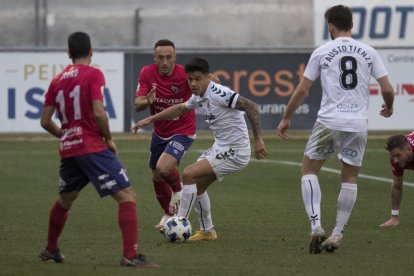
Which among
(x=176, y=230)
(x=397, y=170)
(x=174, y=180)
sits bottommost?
(x=176, y=230)

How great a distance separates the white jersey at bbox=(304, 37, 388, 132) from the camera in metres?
10.7

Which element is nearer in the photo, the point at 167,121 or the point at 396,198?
the point at 396,198

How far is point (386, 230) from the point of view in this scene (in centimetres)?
1251

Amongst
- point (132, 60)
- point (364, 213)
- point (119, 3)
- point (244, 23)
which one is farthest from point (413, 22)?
point (364, 213)

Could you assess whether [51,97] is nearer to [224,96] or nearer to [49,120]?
[49,120]

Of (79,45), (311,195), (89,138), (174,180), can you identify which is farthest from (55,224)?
(174,180)

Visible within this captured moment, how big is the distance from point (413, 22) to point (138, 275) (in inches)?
973

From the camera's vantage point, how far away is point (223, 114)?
1184 centimetres

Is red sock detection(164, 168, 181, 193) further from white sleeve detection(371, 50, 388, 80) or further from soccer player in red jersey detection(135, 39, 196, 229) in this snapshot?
white sleeve detection(371, 50, 388, 80)

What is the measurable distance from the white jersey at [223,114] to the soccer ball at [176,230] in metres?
0.93

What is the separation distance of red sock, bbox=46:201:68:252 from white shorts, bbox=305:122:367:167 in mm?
2379

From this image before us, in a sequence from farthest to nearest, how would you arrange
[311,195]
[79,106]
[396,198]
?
[396,198] → [311,195] → [79,106]

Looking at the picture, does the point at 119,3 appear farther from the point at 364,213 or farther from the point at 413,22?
the point at 364,213

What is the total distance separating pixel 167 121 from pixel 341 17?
10.1ft
